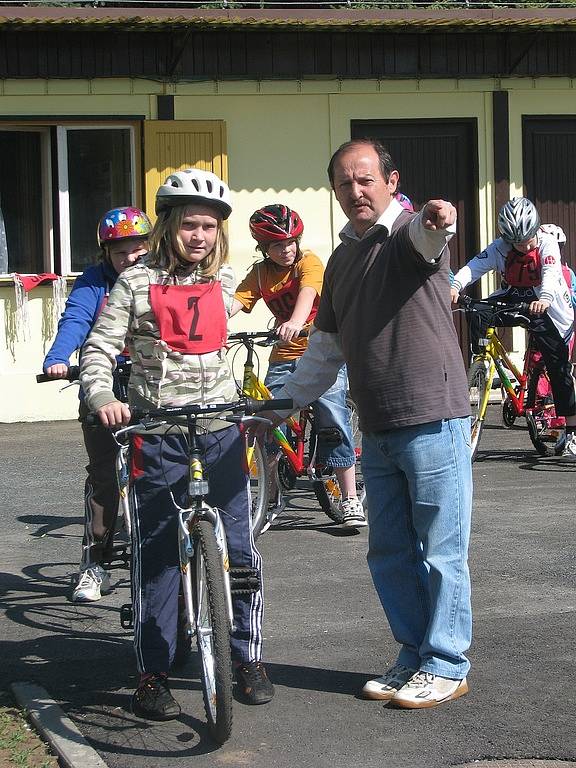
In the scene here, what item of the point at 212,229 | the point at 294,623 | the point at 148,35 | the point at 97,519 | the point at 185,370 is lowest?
the point at 294,623

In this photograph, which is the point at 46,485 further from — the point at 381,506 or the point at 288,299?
the point at 381,506

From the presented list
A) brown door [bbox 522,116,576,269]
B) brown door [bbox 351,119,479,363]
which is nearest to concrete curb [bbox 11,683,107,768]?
brown door [bbox 351,119,479,363]

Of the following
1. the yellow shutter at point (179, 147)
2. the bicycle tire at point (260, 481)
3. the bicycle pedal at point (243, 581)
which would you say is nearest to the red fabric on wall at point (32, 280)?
the yellow shutter at point (179, 147)

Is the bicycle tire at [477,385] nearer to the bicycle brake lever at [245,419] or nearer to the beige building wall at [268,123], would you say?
the beige building wall at [268,123]

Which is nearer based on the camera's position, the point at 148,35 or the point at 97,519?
the point at 97,519

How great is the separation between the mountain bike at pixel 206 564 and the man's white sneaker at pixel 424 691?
A: 0.71 metres

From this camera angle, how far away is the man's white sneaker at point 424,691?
16.6 ft

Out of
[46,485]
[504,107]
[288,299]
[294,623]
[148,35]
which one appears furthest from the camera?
[504,107]

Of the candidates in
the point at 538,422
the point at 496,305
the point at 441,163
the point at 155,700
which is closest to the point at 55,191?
the point at 441,163

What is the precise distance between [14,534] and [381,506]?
4069mm

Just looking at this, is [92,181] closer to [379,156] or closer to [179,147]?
[179,147]

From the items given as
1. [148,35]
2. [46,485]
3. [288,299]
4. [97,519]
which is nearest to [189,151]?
[148,35]

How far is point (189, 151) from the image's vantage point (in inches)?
566

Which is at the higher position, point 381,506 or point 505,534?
point 381,506
